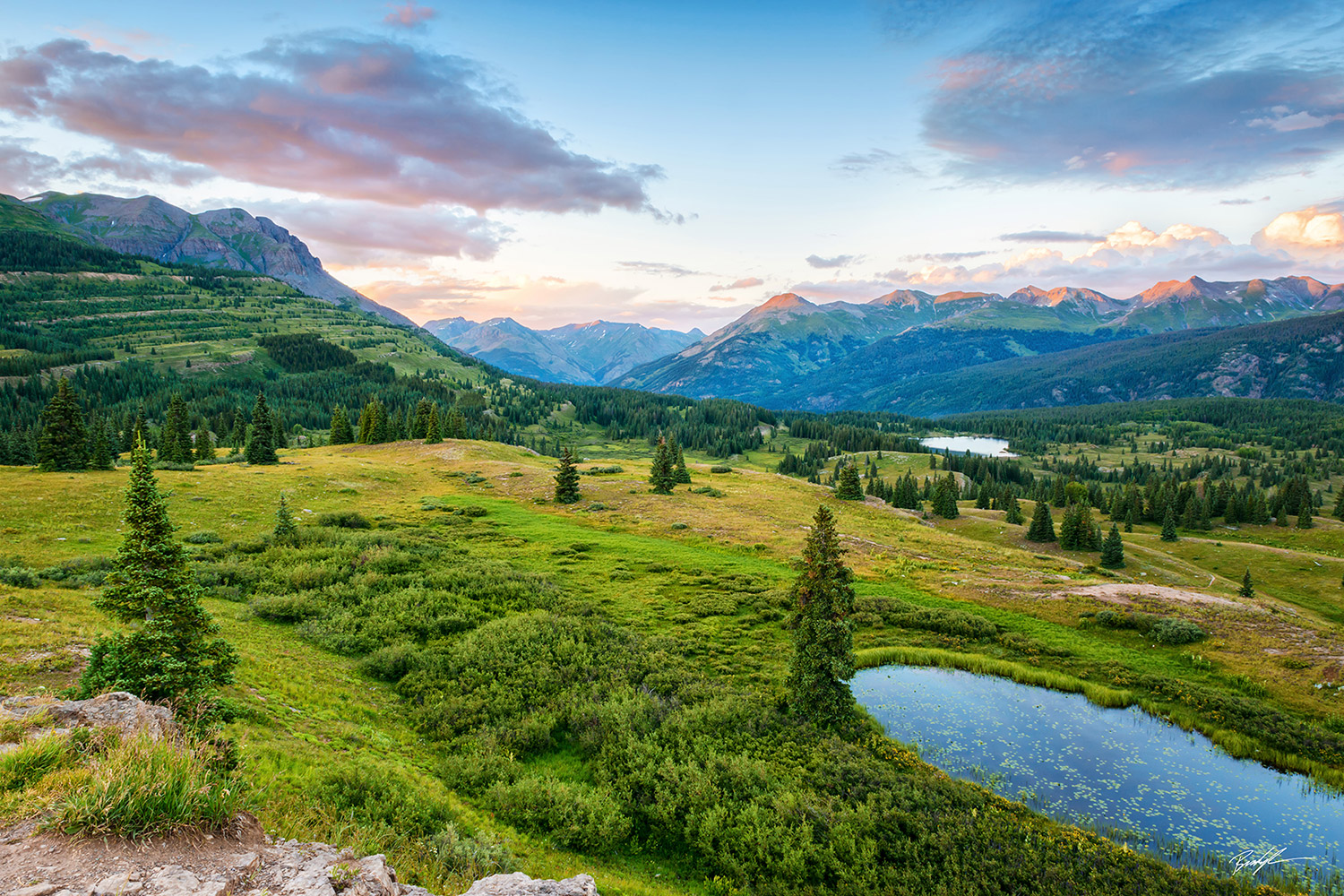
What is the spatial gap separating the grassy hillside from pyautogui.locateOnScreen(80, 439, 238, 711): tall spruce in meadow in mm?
2091

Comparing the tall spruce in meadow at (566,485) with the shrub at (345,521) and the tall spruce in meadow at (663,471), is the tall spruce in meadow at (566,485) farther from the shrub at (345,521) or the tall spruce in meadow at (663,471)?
the shrub at (345,521)

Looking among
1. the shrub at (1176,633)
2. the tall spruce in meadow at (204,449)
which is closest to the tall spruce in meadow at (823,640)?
the shrub at (1176,633)

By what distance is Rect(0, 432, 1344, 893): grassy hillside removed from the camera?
53.4 ft

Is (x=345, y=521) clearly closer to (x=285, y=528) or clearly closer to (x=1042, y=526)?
(x=285, y=528)

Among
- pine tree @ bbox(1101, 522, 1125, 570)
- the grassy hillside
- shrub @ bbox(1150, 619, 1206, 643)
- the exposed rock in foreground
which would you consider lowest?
pine tree @ bbox(1101, 522, 1125, 570)

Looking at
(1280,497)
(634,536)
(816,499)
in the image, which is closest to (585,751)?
(634,536)

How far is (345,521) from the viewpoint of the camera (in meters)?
50.0

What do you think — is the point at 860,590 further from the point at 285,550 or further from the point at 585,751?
the point at 285,550

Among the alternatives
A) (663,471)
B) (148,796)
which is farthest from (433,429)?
(148,796)

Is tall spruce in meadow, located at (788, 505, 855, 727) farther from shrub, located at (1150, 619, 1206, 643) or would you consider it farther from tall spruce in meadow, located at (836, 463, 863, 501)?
tall spruce in meadow, located at (836, 463, 863, 501)

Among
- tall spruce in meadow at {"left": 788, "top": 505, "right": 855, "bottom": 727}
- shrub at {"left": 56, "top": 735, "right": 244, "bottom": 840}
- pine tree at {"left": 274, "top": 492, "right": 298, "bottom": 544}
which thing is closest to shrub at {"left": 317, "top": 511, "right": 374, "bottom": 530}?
pine tree at {"left": 274, "top": 492, "right": 298, "bottom": 544}

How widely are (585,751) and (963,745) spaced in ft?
56.5

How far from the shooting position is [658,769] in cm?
1959

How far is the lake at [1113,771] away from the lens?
65.6ft
